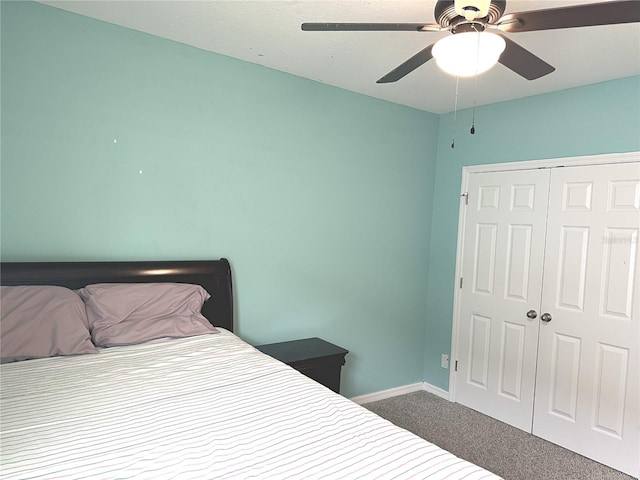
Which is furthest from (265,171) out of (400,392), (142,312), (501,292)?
(400,392)

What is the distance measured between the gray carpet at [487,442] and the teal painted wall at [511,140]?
42cm

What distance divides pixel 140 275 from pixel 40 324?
0.54m

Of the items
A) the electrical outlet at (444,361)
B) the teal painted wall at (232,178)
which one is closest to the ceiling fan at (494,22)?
the teal painted wall at (232,178)

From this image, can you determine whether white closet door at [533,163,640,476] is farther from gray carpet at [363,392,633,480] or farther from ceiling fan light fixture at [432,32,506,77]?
ceiling fan light fixture at [432,32,506,77]

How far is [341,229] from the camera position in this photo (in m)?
3.29

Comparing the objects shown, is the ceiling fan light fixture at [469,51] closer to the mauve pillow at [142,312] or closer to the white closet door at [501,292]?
the mauve pillow at [142,312]

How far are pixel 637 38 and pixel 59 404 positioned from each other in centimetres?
314

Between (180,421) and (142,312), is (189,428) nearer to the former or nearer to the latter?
(180,421)

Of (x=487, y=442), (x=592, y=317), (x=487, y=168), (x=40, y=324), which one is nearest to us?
(x=40, y=324)

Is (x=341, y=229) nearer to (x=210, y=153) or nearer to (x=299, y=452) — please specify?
(x=210, y=153)

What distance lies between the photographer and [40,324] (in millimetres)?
1868

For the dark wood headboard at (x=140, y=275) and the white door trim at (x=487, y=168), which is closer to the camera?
the dark wood headboard at (x=140, y=275)

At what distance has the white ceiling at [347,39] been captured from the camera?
78.7 inches

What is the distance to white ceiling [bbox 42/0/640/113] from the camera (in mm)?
1998
